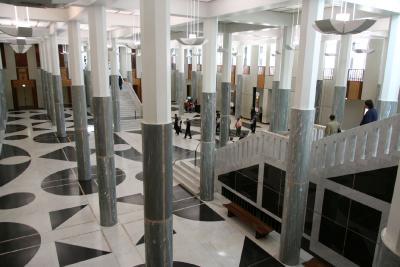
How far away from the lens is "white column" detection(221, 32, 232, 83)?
1495 centimetres

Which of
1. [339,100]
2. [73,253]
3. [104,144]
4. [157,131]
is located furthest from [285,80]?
[73,253]

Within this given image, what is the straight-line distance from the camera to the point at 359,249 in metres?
7.04

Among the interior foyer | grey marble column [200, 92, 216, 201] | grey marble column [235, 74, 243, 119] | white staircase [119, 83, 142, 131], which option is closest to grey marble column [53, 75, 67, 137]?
the interior foyer

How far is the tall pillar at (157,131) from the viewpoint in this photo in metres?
4.50

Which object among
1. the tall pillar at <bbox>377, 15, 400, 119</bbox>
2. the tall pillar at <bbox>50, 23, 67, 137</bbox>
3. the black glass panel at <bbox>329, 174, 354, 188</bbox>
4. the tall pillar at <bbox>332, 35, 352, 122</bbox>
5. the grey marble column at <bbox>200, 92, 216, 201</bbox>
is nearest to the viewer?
the black glass panel at <bbox>329, 174, 354, 188</bbox>

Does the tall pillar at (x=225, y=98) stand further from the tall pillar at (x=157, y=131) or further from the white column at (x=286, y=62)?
the tall pillar at (x=157, y=131)

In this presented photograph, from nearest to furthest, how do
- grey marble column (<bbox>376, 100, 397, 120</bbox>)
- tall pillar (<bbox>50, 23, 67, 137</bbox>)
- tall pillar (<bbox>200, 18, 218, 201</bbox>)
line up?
grey marble column (<bbox>376, 100, 397, 120</bbox>)
tall pillar (<bbox>200, 18, 218, 201</bbox>)
tall pillar (<bbox>50, 23, 67, 137</bbox>)

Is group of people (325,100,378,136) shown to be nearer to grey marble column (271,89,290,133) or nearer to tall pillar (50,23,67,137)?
grey marble column (271,89,290,133)

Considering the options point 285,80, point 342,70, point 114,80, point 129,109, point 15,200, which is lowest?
point 15,200

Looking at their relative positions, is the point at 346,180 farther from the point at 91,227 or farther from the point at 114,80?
the point at 114,80

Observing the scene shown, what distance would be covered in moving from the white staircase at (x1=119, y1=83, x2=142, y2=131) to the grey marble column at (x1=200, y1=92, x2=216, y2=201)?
1208 cm

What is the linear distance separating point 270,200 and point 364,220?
2913mm

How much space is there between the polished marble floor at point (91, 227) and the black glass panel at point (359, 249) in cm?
108

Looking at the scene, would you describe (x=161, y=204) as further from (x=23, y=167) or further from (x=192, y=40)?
(x=23, y=167)
